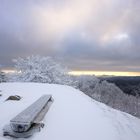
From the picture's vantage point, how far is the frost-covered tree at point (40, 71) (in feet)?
79.6

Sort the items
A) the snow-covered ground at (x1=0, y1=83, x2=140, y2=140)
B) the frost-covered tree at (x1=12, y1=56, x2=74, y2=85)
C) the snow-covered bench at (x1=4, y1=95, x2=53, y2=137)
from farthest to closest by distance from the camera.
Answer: the frost-covered tree at (x1=12, y1=56, x2=74, y2=85)
the snow-covered ground at (x1=0, y1=83, x2=140, y2=140)
the snow-covered bench at (x1=4, y1=95, x2=53, y2=137)

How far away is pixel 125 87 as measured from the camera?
6525 centimetres

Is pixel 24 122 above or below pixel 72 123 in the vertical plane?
above

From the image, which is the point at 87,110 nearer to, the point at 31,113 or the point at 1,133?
the point at 31,113

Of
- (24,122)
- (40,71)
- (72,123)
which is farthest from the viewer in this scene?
(40,71)

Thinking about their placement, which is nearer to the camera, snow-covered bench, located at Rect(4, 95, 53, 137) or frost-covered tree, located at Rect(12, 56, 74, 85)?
snow-covered bench, located at Rect(4, 95, 53, 137)

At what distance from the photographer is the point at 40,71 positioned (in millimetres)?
24719

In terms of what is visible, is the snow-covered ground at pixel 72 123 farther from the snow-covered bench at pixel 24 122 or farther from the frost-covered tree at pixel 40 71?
the frost-covered tree at pixel 40 71

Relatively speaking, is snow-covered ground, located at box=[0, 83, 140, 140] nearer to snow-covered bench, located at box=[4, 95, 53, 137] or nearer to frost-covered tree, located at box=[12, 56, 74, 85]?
snow-covered bench, located at box=[4, 95, 53, 137]

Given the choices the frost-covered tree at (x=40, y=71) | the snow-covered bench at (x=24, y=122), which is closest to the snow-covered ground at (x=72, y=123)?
the snow-covered bench at (x=24, y=122)

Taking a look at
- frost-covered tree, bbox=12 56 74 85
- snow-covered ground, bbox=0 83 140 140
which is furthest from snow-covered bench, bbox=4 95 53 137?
frost-covered tree, bbox=12 56 74 85

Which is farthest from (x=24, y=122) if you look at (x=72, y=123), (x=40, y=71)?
(x=40, y=71)

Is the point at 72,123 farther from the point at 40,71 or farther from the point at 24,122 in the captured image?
the point at 40,71

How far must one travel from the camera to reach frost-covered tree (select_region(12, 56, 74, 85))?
2425 cm
